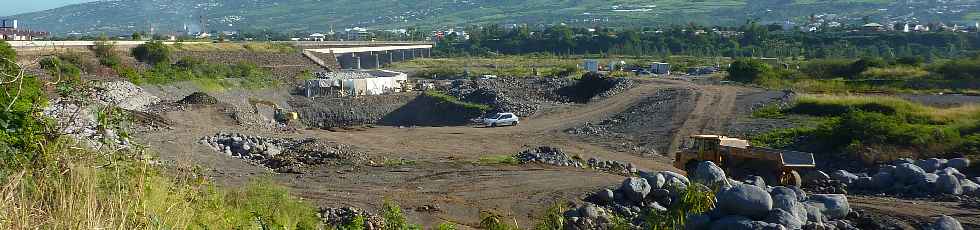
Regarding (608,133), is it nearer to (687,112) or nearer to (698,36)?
(687,112)

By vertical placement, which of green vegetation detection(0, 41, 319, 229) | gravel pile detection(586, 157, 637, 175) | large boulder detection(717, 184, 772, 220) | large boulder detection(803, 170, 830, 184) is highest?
green vegetation detection(0, 41, 319, 229)

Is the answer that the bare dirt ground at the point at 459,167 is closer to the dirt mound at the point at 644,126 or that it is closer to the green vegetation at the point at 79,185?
the dirt mound at the point at 644,126

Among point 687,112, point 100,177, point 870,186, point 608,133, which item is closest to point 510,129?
point 608,133

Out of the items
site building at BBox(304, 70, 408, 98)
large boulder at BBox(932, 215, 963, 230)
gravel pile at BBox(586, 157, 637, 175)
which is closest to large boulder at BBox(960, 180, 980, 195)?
large boulder at BBox(932, 215, 963, 230)

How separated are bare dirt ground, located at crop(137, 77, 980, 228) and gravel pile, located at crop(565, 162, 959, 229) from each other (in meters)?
1.40

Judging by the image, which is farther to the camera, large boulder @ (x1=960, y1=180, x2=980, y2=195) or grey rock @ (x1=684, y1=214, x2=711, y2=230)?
large boulder @ (x1=960, y1=180, x2=980, y2=195)

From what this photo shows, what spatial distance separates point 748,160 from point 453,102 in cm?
2764

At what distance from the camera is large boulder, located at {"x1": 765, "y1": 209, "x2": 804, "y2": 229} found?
13.4m

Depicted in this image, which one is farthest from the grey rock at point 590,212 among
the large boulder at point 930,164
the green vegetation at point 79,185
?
the large boulder at point 930,164

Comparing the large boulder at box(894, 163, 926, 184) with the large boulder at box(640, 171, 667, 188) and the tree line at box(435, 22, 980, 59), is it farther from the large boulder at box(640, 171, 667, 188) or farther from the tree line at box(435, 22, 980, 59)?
the tree line at box(435, 22, 980, 59)

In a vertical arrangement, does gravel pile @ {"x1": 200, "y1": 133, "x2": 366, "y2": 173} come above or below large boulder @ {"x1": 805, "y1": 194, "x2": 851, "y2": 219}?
below

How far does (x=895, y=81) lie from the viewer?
167 feet

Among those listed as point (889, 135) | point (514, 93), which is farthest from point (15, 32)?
point (889, 135)

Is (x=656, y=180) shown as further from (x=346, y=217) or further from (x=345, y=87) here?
(x=345, y=87)
